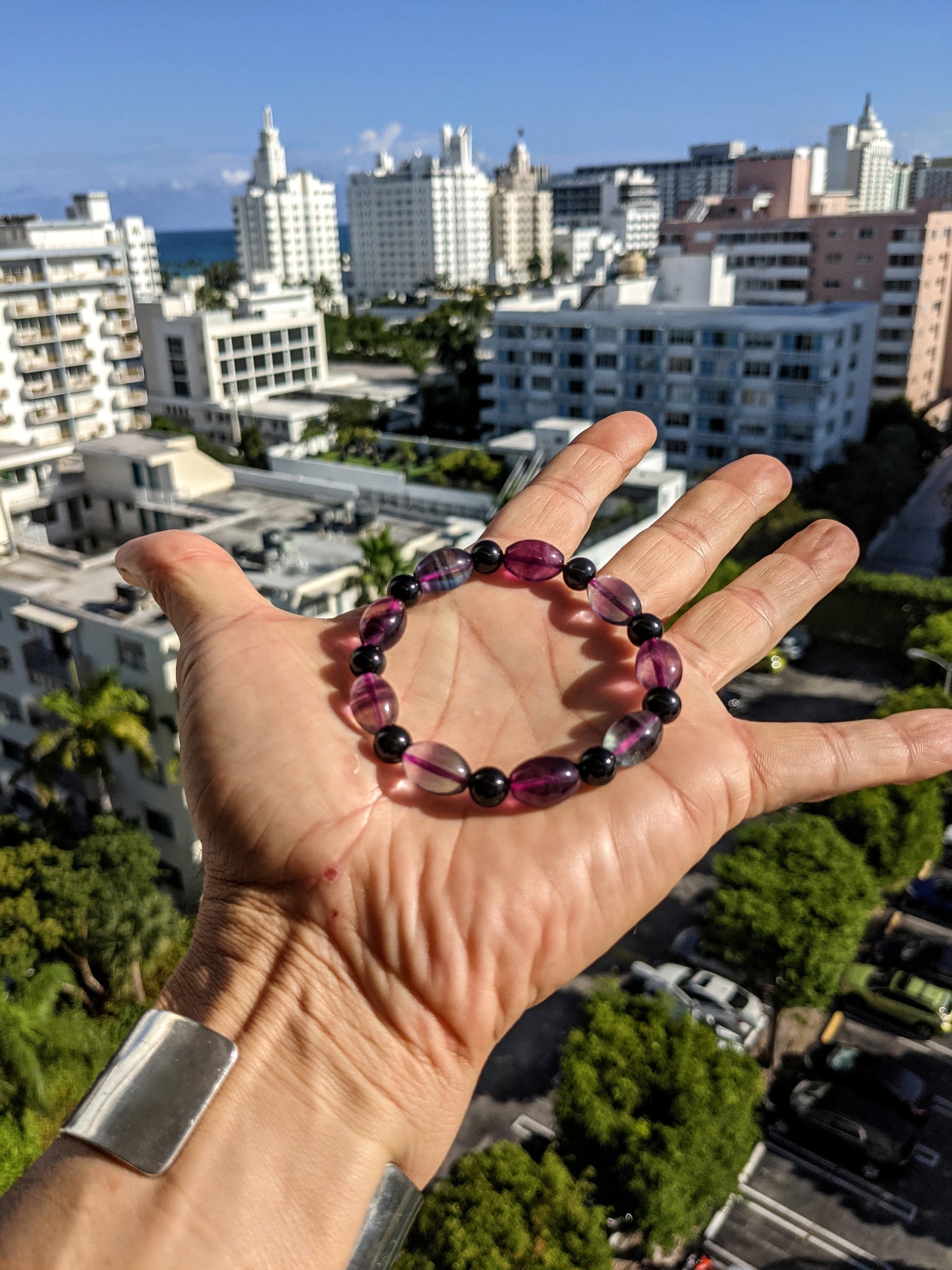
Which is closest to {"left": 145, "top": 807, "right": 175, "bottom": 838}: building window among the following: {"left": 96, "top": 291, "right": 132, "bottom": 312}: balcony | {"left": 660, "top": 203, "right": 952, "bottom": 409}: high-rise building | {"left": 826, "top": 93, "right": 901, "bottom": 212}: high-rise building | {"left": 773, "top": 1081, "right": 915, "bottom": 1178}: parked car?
{"left": 773, "top": 1081, "right": 915, "bottom": 1178}: parked car

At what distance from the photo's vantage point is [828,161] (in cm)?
9825

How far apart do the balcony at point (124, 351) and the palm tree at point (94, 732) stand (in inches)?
1600

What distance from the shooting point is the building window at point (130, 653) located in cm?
1905

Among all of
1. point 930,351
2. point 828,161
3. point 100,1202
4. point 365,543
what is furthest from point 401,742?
point 828,161

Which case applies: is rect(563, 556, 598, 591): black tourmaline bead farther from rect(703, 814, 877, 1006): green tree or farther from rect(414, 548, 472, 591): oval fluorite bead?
rect(703, 814, 877, 1006): green tree

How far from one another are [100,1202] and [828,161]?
4508 inches

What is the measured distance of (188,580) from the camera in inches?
210

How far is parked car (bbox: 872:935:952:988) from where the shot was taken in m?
19.9

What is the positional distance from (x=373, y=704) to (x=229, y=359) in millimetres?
62317

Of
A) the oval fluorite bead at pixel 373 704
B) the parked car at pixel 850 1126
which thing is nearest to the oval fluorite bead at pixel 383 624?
the oval fluorite bead at pixel 373 704

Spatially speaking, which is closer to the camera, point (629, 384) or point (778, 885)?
point (778, 885)

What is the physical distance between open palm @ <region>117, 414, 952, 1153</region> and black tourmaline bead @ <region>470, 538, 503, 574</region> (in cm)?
16

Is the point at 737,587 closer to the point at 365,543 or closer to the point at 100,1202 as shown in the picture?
the point at 100,1202

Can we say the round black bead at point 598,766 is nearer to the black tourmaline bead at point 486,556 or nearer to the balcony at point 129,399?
the black tourmaline bead at point 486,556
